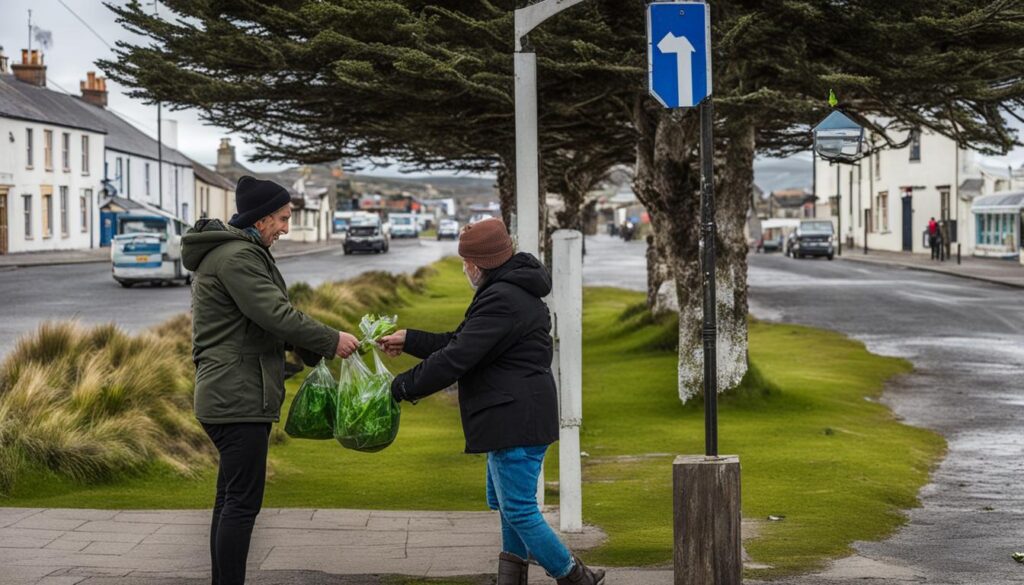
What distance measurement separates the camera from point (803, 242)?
66.1 meters

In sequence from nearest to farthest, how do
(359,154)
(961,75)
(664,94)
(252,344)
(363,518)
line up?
1. (252,344)
2. (664,94)
3. (363,518)
4. (961,75)
5. (359,154)

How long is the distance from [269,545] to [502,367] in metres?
2.46

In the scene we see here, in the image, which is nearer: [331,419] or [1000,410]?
[331,419]

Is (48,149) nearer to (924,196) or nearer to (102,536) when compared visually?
(924,196)

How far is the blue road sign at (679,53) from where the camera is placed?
7.00 metres

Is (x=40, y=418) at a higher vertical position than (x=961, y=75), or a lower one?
lower

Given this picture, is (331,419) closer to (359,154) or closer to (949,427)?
(949,427)

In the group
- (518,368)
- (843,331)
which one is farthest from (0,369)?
(843,331)

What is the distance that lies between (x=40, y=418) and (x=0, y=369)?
2.88 meters

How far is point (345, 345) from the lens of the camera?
6.16 meters

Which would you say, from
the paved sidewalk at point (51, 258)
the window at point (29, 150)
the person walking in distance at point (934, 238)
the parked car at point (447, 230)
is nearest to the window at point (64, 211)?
the paved sidewalk at point (51, 258)

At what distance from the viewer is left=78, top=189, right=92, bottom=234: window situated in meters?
65.2

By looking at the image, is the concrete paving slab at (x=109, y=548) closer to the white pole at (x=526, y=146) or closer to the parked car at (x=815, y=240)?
the white pole at (x=526, y=146)

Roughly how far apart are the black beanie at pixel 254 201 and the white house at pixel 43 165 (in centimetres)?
5233
